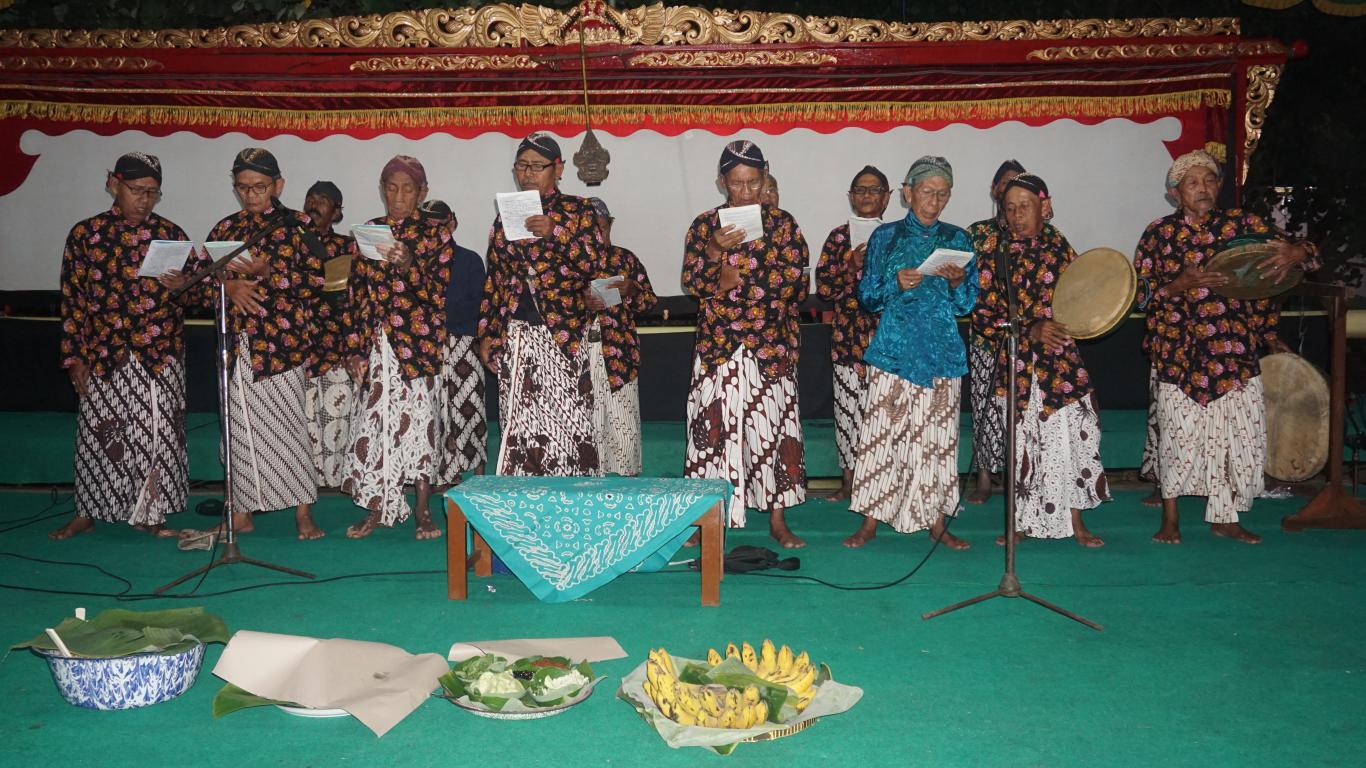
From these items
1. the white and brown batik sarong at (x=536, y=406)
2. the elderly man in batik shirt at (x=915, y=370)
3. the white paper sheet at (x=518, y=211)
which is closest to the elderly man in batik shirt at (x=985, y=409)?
the elderly man in batik shirt at (x=915, y=370)

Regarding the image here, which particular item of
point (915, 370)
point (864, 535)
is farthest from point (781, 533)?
point (915, 370)

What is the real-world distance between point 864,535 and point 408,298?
2.72 m

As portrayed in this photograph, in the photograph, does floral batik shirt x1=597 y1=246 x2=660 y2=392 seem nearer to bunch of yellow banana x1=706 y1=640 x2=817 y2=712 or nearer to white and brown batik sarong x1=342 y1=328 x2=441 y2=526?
white and brown batik sarong x1=342 y1=328 x2=441 y2=526

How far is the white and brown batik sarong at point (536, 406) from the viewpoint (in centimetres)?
566

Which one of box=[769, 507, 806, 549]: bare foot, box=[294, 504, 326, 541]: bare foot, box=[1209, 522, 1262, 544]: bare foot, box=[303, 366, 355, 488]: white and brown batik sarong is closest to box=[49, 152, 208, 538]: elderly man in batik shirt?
box=[294, 504, 326, 541]: bare foot

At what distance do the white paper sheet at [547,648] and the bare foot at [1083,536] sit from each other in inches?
111

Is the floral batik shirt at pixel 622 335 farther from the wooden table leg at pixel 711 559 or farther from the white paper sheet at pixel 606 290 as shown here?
the wooden table leg at pixel 711 559

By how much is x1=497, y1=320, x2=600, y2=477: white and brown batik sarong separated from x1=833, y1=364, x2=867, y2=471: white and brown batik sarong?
202 cm

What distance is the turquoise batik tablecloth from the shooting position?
4.66 m

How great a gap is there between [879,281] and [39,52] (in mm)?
5771

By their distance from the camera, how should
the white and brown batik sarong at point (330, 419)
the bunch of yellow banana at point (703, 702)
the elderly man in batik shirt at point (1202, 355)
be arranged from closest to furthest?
the bunch of yellow banana at point (703, 702) → the elderly man in batik shirt at point (1202, 355) → the white and brown batik sarong at point (330, 419)

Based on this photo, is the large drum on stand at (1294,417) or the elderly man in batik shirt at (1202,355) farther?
the large drum on stand at (1294,417)

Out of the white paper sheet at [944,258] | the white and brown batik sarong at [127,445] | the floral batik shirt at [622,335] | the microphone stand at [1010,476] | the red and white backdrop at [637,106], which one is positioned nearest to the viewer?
the microphone stand at [1010,476]

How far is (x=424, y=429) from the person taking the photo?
5.95 m
